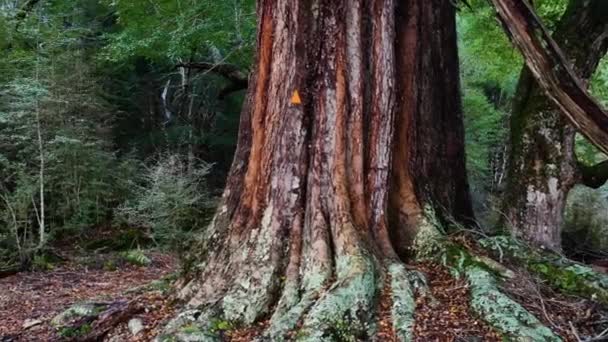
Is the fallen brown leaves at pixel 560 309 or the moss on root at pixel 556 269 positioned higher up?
the moss on root at pixel 556 269

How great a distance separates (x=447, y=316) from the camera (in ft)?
12.3

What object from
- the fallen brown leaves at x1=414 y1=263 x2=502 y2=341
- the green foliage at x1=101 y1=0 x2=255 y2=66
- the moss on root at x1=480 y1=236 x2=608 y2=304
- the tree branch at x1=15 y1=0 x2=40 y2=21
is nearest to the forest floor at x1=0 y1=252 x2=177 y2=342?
the fallen brown leaves at x1=414 y1=263 x2=502 y2=341

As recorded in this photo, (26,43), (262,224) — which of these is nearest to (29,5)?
(26,43)

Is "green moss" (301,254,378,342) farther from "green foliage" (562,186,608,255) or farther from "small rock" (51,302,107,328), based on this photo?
"green foliage" (562,186,608,255)

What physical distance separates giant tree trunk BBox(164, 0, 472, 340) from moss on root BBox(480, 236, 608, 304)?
62 centimetres

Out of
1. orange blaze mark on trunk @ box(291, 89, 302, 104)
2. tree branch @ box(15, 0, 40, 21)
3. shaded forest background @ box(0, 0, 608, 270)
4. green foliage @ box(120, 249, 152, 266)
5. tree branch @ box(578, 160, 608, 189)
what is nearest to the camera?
orange blaze mark on trunk @ box(291, 89, 302, 104)

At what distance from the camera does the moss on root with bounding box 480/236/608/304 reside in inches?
154

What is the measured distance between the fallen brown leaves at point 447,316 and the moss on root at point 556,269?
1.97ft

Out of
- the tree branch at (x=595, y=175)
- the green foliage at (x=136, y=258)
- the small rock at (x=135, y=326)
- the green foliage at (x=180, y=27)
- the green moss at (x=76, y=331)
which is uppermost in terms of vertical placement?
the green foliage at (x=180, y=27)

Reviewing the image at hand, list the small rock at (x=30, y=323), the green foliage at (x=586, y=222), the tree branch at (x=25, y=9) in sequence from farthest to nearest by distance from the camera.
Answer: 1. the tree branch at (x=25, y=9)
2. the green foliage at (x=586, y=222)
3. the small rock at (x=30, y=323)

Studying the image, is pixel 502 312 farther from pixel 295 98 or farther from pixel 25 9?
pixel 25 9

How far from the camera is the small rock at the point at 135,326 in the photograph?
4.03 m

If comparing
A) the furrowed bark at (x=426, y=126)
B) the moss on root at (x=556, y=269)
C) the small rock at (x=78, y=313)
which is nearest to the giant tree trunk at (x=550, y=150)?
the furrowed bark at (x=426, y=126)

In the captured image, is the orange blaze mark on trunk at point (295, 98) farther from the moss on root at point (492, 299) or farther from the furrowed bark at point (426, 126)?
the moss on root at point (492, 299)
